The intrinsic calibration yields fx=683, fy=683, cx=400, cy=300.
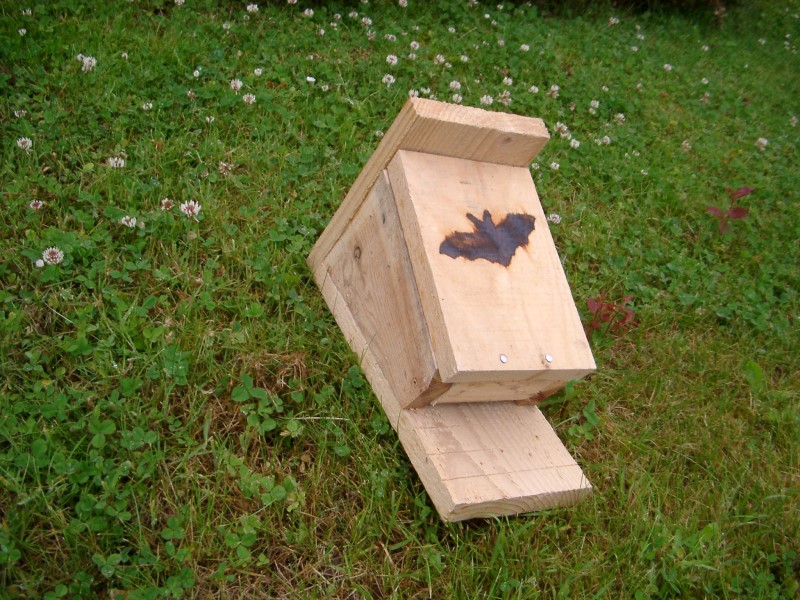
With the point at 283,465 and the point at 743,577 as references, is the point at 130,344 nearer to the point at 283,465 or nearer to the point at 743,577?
the point at 283,465

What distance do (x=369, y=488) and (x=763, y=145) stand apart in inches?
174

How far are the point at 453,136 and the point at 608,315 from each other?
1.29 metres

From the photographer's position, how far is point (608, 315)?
3.13 metres

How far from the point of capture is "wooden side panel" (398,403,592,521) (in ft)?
7.02

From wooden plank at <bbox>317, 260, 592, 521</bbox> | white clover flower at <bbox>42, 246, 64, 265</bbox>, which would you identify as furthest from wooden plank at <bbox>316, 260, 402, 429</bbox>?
white clover flower at <bbox>42, 246, 64, 265</bbox>

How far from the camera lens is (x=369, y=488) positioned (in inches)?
89.0

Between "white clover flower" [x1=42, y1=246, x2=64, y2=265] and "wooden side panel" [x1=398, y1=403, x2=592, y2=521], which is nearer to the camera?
"wooden side panel" [x1=398, y1=403, x2=592, y2=521]

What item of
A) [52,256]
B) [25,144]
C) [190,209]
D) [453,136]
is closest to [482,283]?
[453,136]

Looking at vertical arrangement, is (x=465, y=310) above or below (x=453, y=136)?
below

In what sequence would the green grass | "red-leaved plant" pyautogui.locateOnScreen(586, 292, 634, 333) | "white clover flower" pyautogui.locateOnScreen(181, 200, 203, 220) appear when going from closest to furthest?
the green grass
"white clover flower" pyautogui.locateOnScreen(181, 200, 203, 220)
"red-leaved plant" pyautogui.locateOnScreen(586, 292, 634, 333)

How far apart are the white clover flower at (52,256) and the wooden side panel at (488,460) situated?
1385 millimetres

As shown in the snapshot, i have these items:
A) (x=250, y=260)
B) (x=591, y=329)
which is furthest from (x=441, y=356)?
(x=591, y=329)

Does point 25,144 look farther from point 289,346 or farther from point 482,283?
point 482,283

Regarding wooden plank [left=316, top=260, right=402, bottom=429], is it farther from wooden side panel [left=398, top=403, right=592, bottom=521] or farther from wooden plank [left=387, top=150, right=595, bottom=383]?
wooden plank [left=387, top=150, right=595, bottom=383]
